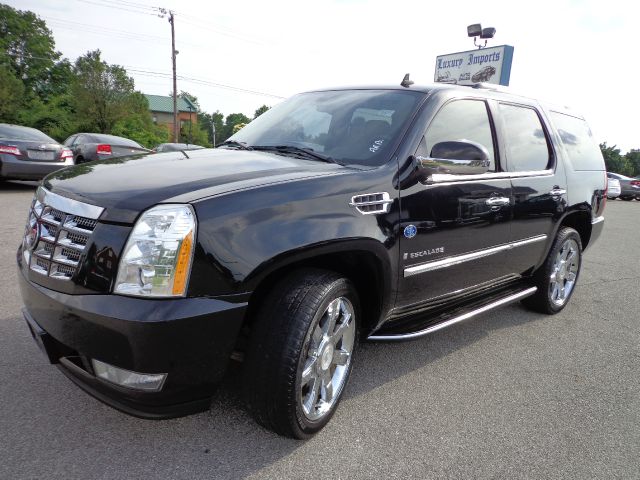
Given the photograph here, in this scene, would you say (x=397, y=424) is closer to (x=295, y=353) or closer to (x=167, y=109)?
(x=295, y=353)

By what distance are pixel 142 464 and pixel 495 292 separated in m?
2.82

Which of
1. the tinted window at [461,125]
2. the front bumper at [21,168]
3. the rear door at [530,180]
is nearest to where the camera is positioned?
the tinted window at [461,125]

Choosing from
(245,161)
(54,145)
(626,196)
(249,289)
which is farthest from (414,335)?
(626,196)

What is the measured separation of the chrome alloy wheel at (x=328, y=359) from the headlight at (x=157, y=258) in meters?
0.71

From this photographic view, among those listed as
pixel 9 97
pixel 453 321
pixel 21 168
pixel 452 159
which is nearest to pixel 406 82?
pixel 452 159

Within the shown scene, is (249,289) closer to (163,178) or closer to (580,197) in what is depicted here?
(163,178)

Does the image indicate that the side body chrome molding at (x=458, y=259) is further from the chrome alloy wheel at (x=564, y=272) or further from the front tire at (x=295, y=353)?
the chrome alloy wheel at (x=564, y=272)

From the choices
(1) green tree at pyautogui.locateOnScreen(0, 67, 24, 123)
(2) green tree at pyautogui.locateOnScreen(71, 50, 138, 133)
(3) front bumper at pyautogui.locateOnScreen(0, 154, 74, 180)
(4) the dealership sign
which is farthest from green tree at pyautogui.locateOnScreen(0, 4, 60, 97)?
(3) front bumper at pyautogui.locateOnScreen(0, 154, 74, 180)

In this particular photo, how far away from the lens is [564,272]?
4.61 m

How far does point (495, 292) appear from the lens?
12.4 feet

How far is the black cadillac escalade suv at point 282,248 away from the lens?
1867mm

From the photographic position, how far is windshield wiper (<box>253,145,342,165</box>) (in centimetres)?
279

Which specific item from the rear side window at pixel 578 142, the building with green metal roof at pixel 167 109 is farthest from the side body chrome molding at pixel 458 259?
the building with green metal roof at pixel 167 109

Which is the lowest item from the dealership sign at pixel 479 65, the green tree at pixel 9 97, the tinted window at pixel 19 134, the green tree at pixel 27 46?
the tinted window at pixel 19 134
